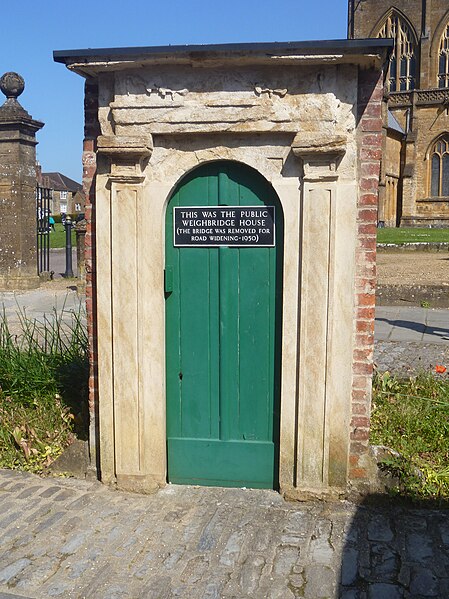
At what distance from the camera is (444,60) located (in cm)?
5375

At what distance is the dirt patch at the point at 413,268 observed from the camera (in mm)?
16078

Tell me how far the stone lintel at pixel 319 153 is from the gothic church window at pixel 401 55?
5393 cm

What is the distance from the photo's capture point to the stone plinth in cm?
1504

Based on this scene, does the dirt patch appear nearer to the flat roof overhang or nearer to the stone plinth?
the stone plinth

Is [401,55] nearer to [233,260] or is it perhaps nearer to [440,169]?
[440,169]

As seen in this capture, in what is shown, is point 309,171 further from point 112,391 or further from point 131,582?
point 131,582


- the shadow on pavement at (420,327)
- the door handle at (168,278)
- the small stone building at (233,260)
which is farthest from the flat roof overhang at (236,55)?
the shadow on pavement at (420,327)

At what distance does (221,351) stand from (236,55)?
2040mm

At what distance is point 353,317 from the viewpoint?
14.7 feet

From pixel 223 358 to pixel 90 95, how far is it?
2.15m

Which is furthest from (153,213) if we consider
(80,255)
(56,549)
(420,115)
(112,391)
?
(420,115)

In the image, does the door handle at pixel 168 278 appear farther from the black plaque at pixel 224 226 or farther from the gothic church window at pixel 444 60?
the gothic church window at pixel 444 60

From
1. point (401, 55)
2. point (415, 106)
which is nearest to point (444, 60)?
point (401, 55)

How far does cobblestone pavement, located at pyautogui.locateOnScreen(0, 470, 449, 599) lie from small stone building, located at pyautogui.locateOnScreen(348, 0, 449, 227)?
45318mm
